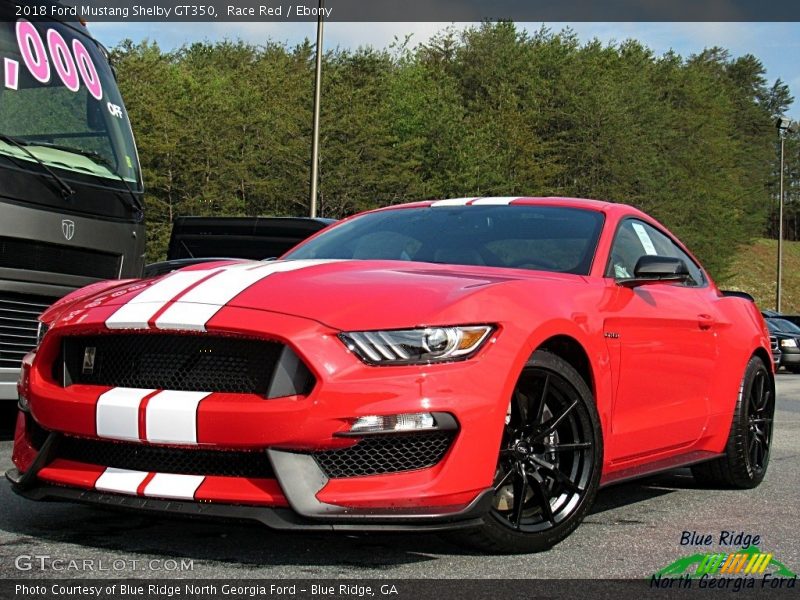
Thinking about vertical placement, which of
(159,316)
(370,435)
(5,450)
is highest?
(159,316)

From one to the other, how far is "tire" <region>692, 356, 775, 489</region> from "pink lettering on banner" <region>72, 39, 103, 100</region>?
5.10 m

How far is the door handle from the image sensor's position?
5531mm

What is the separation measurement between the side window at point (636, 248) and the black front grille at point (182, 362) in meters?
1.88

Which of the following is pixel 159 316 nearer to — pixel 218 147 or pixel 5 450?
pixel 5 450

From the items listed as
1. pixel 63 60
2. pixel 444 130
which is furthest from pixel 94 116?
pixel 444 130

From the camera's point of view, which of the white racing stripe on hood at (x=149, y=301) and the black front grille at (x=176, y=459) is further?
the white racing stripe on hood at (x=149, y=301)

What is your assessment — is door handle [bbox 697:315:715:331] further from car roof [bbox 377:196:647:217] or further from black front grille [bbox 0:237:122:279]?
black front grille [bbox 0:237:122:279]

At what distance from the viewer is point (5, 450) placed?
6867 millimetres

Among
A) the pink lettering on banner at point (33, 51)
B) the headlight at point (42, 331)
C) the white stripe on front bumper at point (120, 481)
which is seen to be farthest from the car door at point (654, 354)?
the pink lettering on banner at point (33, 51)

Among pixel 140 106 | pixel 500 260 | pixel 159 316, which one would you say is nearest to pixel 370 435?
pixel 159 316

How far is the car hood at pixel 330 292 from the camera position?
3.72m

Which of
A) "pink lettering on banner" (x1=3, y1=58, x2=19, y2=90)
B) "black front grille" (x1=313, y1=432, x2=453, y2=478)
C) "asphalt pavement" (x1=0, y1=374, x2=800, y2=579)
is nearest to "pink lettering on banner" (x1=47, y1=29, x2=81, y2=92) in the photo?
"pink lettering on banner" (x1=3, y1=58, x2=19, y2=90)

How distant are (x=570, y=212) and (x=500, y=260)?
0.59 meters

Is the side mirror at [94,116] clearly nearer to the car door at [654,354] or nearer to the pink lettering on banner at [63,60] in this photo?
the pink lettering on banner at [63,60]
